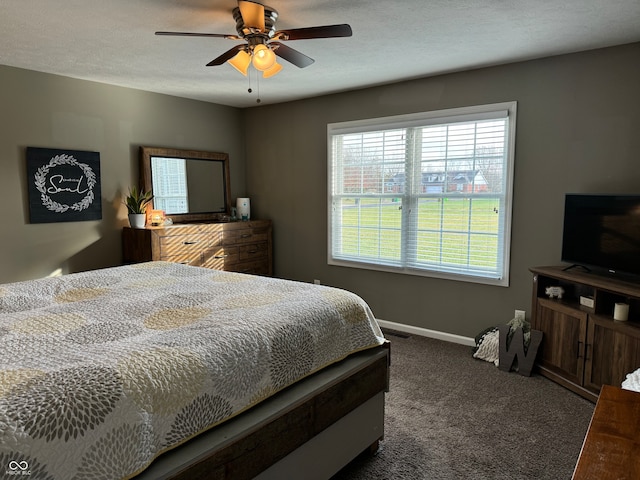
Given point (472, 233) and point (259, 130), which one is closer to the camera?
point (472, 233)

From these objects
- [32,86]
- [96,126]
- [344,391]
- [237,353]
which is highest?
[32,86]

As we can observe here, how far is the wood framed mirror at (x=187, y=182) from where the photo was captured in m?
4.34

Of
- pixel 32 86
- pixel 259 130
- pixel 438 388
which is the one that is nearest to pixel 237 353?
pixel 438 388

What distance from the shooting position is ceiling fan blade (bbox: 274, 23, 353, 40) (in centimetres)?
209

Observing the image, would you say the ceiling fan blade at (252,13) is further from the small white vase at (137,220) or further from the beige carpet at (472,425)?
the small white vase at (137,220)

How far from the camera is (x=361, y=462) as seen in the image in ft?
7.10

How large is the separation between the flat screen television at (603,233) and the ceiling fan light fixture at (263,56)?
225cm

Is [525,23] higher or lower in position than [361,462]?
higher

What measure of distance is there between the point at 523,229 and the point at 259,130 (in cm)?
315

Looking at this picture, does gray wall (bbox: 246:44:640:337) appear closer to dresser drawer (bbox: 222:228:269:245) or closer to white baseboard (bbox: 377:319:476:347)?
white baseboard (bbox: 377:319:476:347)

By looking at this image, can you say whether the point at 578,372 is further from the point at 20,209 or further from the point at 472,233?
the point at 20,209

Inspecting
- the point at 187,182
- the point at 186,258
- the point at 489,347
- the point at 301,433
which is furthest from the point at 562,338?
the point at 187,182

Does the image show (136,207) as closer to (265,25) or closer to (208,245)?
(208,245)

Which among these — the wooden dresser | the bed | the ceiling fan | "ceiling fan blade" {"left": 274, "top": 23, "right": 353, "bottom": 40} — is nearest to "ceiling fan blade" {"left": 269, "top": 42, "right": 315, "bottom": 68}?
the ceiling fan
